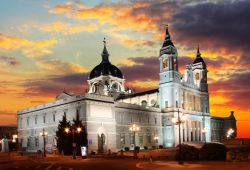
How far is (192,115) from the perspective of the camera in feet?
325

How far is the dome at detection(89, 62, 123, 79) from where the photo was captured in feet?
364

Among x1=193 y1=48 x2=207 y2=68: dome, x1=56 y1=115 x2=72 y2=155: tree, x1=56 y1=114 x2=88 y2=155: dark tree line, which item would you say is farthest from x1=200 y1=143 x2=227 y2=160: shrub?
x1=193 y1=48 x2=207 y2=68: dome

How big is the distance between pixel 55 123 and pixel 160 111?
2800 centimetres

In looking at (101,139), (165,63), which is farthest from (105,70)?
(101,139)

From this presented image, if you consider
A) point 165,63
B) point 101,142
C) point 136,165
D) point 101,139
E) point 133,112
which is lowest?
point 101,142

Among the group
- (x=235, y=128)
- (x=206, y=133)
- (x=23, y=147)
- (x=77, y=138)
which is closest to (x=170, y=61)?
(x=206, y=133)

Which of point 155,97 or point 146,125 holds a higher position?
point 155,97

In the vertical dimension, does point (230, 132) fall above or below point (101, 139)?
below

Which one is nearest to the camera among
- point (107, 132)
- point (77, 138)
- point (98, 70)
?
point (77, 138)

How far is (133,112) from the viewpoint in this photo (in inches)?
3285

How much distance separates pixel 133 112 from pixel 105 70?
101 ft

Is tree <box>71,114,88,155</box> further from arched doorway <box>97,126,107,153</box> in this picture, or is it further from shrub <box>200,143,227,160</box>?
shrub <box>200,143,227,160</box>

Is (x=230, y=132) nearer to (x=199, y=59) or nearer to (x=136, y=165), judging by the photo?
(x=199, y=59)

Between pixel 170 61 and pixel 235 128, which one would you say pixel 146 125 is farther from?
pixel 235 128
